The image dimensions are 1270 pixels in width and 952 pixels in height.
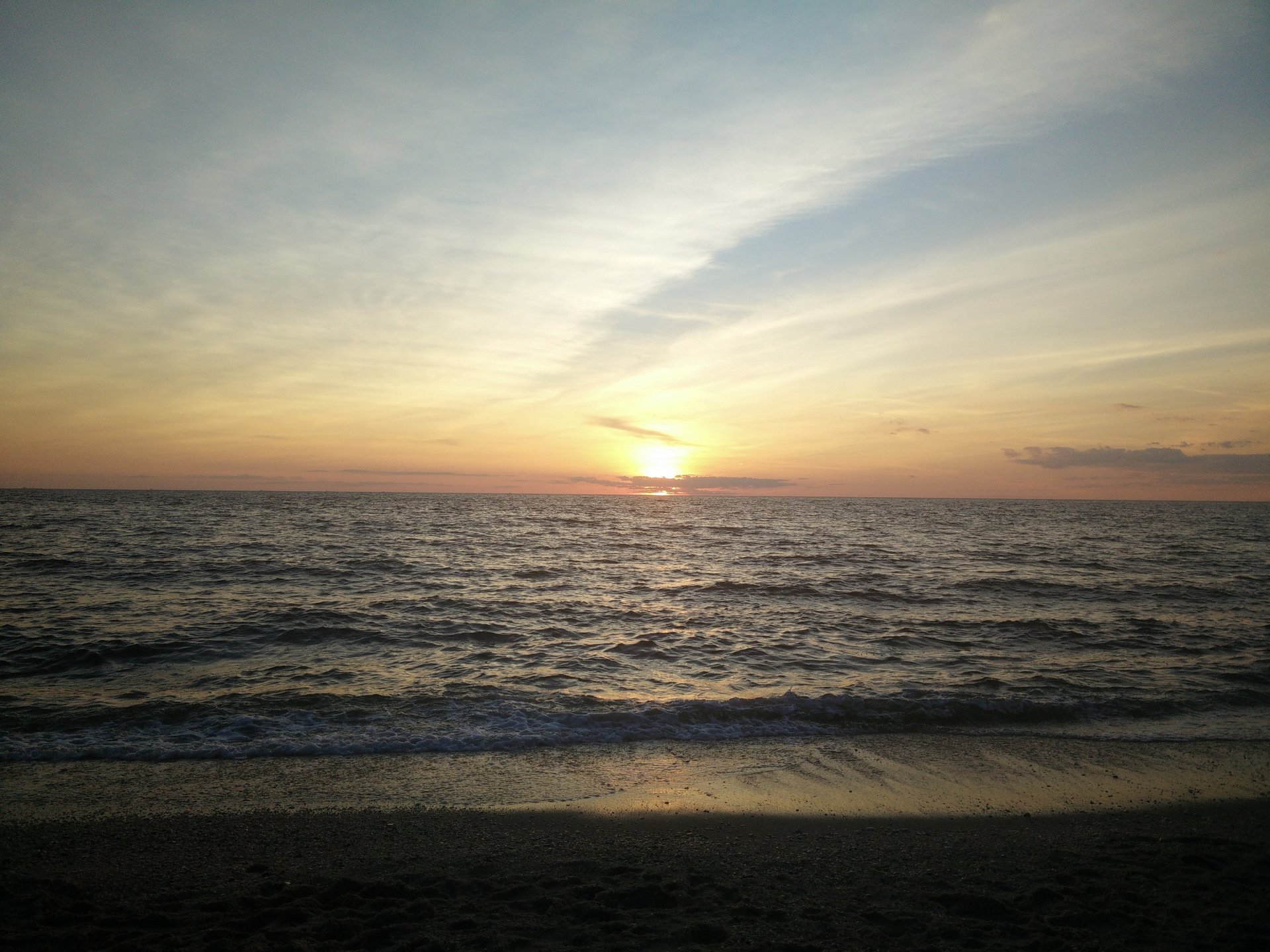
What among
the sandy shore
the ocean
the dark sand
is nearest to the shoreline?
the sandy shore

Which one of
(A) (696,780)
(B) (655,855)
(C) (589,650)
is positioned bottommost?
(C) (589,650)

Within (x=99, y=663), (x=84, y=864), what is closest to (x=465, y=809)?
(x=84, y=864)

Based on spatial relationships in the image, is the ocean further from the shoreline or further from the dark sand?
the dark sand

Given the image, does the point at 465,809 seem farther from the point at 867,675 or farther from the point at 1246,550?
the point at 1246,550

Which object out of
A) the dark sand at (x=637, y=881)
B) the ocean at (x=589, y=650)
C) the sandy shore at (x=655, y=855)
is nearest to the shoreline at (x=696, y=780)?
the sandy shore at (x=655, y=855)

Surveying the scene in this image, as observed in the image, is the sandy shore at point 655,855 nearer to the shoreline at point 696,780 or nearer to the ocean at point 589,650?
the shoreline at point 696,780

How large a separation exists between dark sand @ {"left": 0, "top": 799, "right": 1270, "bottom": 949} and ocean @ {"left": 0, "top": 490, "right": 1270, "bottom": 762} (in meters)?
2.88

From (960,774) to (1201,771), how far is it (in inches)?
131

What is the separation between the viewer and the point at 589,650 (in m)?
16.0

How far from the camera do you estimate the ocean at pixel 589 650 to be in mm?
10711

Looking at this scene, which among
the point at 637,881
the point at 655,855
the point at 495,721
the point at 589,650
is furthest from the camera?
the point at 589,650

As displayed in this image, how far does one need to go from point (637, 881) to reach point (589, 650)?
10.2 m

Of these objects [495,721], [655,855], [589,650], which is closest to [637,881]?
[655,855]

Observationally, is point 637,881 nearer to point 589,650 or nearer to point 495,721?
point 495,721
